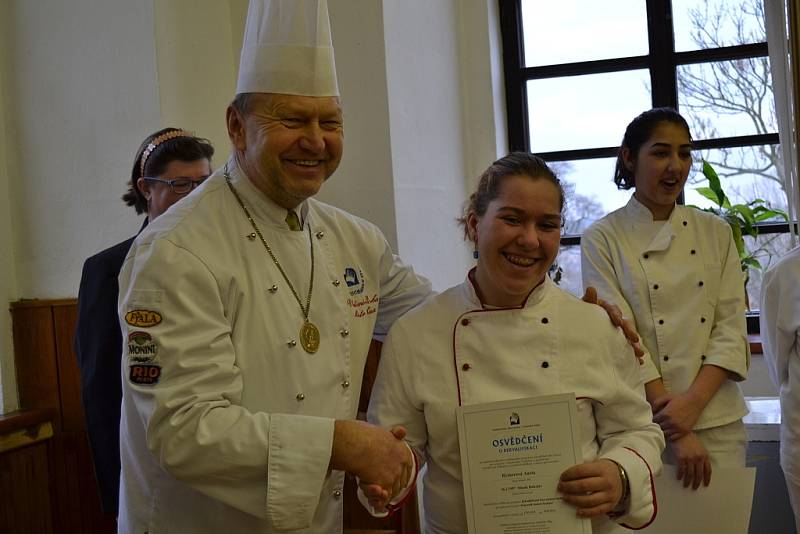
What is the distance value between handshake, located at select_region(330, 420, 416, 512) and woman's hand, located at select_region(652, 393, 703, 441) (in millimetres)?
1138

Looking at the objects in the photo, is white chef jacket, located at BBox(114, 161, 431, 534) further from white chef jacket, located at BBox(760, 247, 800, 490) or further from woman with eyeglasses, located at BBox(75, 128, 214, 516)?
white chef jacket, located at BBox(760, 247, 800, 490)

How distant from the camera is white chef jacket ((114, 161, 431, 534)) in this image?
4.91ft

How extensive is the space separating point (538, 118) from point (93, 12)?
249 centimetres

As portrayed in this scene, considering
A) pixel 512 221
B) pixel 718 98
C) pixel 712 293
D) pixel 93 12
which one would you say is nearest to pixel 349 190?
pixel 93 12

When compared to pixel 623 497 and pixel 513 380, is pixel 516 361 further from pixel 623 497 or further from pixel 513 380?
pixel 623 497

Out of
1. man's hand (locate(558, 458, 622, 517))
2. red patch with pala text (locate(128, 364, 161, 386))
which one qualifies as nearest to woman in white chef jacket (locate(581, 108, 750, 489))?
man's hand (locate(558, 458, 622, 517))

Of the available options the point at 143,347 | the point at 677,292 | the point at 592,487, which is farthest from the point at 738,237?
the point at 143,347

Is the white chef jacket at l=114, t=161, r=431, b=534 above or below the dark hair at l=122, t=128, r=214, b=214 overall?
below

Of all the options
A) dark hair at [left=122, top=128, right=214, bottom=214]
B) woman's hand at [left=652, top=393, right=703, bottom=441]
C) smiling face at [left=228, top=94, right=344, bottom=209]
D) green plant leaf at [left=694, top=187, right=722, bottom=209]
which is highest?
dark hair at [left=122, top=128, right=214, bottom=214]

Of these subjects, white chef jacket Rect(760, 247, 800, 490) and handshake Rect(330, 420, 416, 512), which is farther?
white chef jacket Rect(760, 247, 800, 490)

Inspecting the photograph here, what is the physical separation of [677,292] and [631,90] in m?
2.23

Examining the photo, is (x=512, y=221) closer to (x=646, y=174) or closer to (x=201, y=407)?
(x=201, y=407)

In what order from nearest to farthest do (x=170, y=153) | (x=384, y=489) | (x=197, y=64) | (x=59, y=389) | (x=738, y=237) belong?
(x=384, y=489)
(x=170, y=153)
(x=59, y=389)
(x=197, y=64)
(x=738, y=237)

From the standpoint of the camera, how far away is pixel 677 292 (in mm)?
2566
